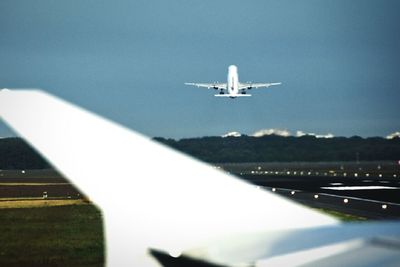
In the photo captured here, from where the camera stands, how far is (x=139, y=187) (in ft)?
16.8

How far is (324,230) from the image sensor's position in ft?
15.5

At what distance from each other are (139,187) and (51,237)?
79.2 feet

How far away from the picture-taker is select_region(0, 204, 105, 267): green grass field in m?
22.2

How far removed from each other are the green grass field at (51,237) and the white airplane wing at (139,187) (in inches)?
668

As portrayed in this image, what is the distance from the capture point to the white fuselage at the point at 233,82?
9369 centimetres

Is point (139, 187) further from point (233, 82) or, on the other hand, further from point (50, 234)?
point (233, 82)

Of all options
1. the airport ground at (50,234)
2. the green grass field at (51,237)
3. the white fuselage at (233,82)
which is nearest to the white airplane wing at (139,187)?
the airport ground at (50,234)

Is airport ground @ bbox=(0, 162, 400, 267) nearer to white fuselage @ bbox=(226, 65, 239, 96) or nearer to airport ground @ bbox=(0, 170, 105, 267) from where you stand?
airport ground @ bbox=(0, 170, 105, 267)

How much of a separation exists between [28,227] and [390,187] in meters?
→ 42.6

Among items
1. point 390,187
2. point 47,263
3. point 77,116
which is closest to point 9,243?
point 47,263

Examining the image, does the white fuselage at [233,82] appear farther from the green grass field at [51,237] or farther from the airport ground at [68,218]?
the green grass field at [51,237]

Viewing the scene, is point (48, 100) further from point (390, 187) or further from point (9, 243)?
point (390, 187)

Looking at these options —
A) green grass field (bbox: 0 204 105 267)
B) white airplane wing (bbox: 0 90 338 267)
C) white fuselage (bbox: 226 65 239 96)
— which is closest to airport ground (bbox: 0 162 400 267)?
green grass field (bbox: 0 204 105 267)

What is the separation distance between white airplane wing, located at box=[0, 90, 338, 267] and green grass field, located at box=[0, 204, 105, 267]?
55.7 feet
